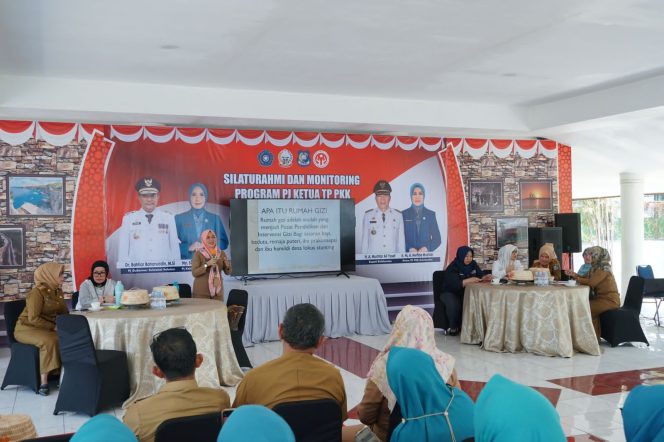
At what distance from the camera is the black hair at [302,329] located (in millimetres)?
2986

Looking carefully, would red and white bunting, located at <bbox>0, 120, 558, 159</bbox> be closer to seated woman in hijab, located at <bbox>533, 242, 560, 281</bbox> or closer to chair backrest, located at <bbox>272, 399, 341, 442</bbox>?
seated woman in hijab, located at <bbox>533, 242, 560, 281</bbox>

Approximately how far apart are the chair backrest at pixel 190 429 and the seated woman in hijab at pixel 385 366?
106cm

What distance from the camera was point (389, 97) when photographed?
9016 millimetres

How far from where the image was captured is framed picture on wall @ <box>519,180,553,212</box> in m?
10.9

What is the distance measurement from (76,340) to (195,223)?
12.6ft

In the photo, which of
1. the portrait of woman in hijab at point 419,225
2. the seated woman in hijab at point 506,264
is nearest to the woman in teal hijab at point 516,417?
the seated woman in hijab at point 506,264

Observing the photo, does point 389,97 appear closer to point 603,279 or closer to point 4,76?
point 603,279

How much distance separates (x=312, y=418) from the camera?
252 centimetres

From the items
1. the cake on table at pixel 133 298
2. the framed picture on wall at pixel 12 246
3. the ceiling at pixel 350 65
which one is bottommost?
the cake on table at pixel 133 298

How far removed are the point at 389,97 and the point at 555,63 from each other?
8.12 ft

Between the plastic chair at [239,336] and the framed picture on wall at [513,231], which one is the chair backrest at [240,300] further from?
the framed picture on wall at [513,231]

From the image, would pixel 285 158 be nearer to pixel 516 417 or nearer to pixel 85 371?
pixel 85 371

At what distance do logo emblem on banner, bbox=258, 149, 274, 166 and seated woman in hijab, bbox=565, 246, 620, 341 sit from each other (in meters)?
4.47

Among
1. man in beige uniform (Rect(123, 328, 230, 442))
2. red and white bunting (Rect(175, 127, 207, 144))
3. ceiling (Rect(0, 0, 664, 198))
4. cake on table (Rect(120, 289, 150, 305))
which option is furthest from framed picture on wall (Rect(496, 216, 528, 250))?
man in beige uniform (Rect(123, 328, 230, 442))
